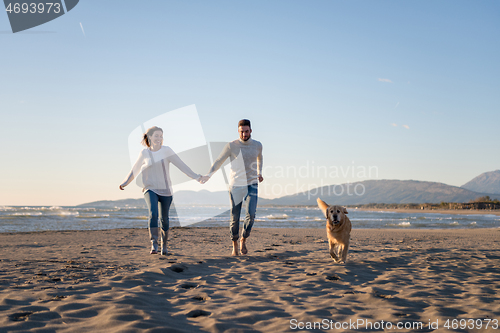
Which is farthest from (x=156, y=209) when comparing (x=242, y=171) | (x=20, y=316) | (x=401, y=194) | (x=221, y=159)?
(x=401, y=194)

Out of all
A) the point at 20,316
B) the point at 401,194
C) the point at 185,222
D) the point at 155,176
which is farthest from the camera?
the point at 401,194

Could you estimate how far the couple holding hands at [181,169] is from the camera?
5.05 metres

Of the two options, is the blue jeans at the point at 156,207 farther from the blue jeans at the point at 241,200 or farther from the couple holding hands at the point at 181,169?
the blue jeans at the point at 241,200

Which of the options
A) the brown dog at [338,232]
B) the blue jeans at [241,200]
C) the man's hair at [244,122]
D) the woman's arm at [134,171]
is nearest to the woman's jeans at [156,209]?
the woman's arm at [134,171]

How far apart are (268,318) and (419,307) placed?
1.43m

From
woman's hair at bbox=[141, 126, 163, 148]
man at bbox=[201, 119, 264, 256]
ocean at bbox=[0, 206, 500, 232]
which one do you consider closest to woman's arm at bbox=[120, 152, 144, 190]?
woman's hair at bbox=[141, 126, 163, 148]

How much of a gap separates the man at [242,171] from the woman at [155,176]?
757 millimetres

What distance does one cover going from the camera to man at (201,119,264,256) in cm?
522

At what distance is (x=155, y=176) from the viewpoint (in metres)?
5.04

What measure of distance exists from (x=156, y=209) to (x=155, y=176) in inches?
21.6

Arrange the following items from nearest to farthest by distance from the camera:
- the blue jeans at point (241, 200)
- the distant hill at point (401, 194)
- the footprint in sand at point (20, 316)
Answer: the footprint in sand at point (20, 316), the blue jeans at point (241, 200), the distant hill at point (401, 194)

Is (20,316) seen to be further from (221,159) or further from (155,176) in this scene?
(221,159)

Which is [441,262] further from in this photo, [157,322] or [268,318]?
[157,322]

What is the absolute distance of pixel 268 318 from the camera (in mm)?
2400
